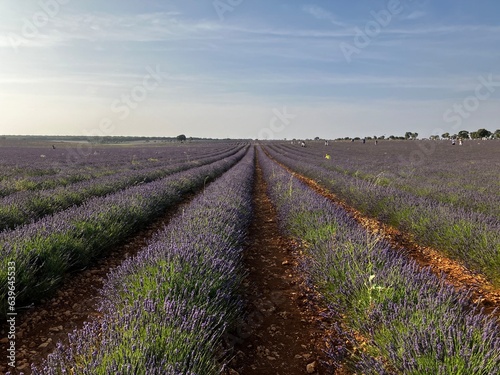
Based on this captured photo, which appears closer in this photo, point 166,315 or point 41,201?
point 166,315

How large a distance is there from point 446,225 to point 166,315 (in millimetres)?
4626

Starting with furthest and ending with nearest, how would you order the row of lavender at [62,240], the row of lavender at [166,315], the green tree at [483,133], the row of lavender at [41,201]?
the green tree at [483,133] < the row of lavender at [41,201] < the row of lavender at [62,240] < the row of lavender at [166,315]

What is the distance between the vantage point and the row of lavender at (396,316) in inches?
68.1

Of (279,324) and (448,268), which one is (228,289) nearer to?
(279,324)

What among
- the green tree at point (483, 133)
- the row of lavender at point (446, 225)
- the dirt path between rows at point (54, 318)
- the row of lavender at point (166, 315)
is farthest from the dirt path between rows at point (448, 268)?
the green tree at point (483, 133)

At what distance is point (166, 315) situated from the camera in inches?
78.3

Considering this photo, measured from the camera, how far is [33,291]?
10.2 ft

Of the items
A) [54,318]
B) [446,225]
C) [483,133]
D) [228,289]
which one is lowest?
[54,318]

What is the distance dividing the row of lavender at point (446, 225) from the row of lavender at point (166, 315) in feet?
10.2

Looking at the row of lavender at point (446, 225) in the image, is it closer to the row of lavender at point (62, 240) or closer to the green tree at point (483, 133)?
the row of lavender at point (62, 240)

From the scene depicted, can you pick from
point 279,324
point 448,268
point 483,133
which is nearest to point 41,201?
point 279,324

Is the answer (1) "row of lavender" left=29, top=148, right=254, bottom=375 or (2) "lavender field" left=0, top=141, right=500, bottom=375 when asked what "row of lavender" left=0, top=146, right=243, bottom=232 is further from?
(1) "row of lavender" left=29, top=148, right=254, bottom=375

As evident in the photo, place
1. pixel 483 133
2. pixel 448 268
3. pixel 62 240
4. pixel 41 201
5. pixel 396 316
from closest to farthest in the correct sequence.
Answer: pixel 396 316 → pixel 62 240 → pixel 448 268 → pixel 41 201 → pixel 483 133

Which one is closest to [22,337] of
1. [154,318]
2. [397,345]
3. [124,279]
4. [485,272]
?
[124,279]
